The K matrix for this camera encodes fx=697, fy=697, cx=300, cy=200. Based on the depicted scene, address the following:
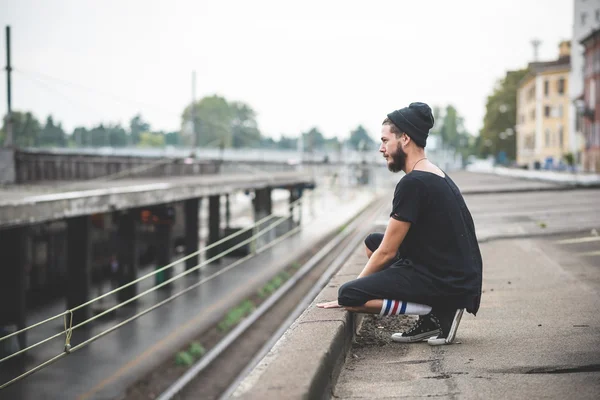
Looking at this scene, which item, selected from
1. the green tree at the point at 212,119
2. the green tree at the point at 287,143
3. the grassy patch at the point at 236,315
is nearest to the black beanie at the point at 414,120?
the grassy patch at the point at 236,315

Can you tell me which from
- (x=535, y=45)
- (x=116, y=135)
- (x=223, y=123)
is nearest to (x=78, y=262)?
(x=116, y=135)

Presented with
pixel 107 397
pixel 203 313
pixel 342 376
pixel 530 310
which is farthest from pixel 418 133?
pixel 203 313

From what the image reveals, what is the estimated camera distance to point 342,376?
3.92 metres

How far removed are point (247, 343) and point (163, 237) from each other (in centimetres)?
1054

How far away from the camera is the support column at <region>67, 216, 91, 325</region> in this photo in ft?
58.4

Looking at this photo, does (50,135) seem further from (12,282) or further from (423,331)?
(423,331)

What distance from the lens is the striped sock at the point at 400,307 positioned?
4250 mm

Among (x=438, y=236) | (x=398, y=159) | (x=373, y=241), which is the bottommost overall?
(x=373, y=241)

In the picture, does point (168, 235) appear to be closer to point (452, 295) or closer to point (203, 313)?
point (203, 313)

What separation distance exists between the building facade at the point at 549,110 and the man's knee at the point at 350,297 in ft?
197

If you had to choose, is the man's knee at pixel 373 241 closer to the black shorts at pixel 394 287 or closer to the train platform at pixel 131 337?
the black shorts at pixel 394 287

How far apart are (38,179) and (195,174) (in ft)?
50.2

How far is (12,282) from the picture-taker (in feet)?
52.5

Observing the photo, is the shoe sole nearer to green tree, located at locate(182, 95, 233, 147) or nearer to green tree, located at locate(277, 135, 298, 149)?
green tree, located at locate(182, 95, 233, 147)
